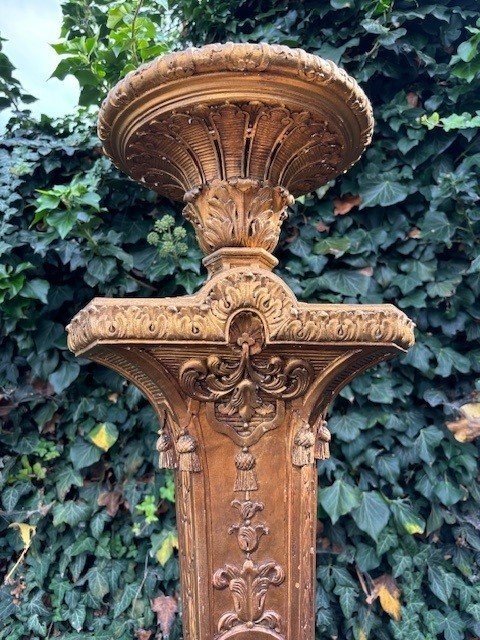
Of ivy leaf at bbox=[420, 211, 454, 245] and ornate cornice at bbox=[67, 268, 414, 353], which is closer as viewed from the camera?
ornate cornice at bbox=[67, 268, 414, 353]

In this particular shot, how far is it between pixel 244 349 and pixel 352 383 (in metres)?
0.84

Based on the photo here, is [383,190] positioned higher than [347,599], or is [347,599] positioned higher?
[383,190]

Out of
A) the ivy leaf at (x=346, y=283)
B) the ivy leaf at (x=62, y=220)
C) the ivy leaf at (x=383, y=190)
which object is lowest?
the ivy leaf at (x=346, y=283)

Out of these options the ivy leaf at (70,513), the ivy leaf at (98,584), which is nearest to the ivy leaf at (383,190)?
the ivy leaf at (70,513)

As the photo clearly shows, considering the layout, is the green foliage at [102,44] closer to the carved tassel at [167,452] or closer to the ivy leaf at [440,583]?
the carved tassel at [167,452]

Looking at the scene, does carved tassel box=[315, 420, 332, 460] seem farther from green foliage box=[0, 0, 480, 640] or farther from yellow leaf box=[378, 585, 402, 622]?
yellow leaf box=[378, 585, 402, 622]

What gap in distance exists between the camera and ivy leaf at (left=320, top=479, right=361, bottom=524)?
1.55 metres

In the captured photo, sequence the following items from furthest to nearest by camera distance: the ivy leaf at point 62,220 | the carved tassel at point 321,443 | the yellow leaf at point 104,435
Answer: the yellow leaf at point 104,435, the ivy leaf at point 62,220, the carved tassel at point 321,443

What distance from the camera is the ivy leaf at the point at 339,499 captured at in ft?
5.07

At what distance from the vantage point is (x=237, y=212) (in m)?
0.96

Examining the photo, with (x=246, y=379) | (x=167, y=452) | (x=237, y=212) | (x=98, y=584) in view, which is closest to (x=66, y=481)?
(x=98, y=584)

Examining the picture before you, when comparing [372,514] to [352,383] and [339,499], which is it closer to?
[339,499]

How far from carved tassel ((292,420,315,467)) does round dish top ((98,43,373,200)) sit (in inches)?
18.5

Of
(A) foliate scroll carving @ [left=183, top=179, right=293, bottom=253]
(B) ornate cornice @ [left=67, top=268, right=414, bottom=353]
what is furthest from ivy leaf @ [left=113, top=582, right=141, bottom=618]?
(A) foliate scroll carving @ [left=183, top=179, right=293, bottom=253]
